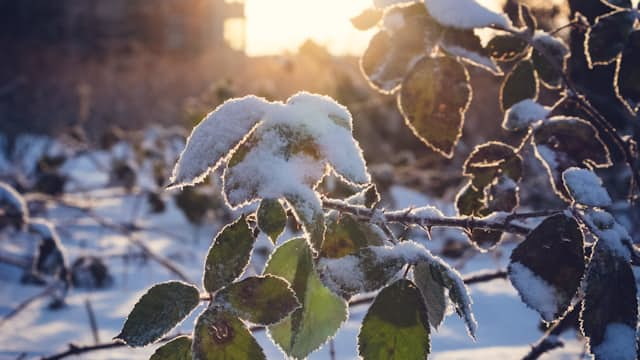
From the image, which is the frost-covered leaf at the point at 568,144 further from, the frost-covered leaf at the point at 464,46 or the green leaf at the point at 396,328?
the green leaf at the point at 396,328

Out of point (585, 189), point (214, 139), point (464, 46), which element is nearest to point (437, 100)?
point (464, 46)

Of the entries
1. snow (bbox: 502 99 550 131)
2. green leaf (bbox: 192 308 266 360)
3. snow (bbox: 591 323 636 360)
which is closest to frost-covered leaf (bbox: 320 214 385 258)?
green leaf (bbox: 192 308 266 360)

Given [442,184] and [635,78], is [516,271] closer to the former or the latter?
[635,78]

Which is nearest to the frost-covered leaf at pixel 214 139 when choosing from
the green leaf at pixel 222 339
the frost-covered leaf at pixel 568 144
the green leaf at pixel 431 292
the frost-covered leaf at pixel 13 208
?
the green leaf at pixel 222 339

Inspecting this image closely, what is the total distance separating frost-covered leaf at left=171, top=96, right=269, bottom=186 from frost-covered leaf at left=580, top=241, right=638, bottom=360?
32cm

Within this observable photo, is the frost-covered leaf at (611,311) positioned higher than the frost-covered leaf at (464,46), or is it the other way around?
the frost-covered leaf at (464,46)

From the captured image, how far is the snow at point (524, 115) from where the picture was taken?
0.85 metres

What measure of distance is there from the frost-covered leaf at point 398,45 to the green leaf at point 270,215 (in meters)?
0.27

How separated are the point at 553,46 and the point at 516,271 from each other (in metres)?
0.43

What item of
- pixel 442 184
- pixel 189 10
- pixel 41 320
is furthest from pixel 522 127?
pixel 189 10

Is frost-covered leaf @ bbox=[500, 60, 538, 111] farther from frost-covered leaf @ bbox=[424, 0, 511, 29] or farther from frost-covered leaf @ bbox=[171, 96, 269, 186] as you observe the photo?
frost-covered leaf @ bbox=[171, 96, 269, 186]

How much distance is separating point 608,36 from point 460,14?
26 cm

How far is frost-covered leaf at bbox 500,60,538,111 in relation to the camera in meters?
0.89

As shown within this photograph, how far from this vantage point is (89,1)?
1578cm
